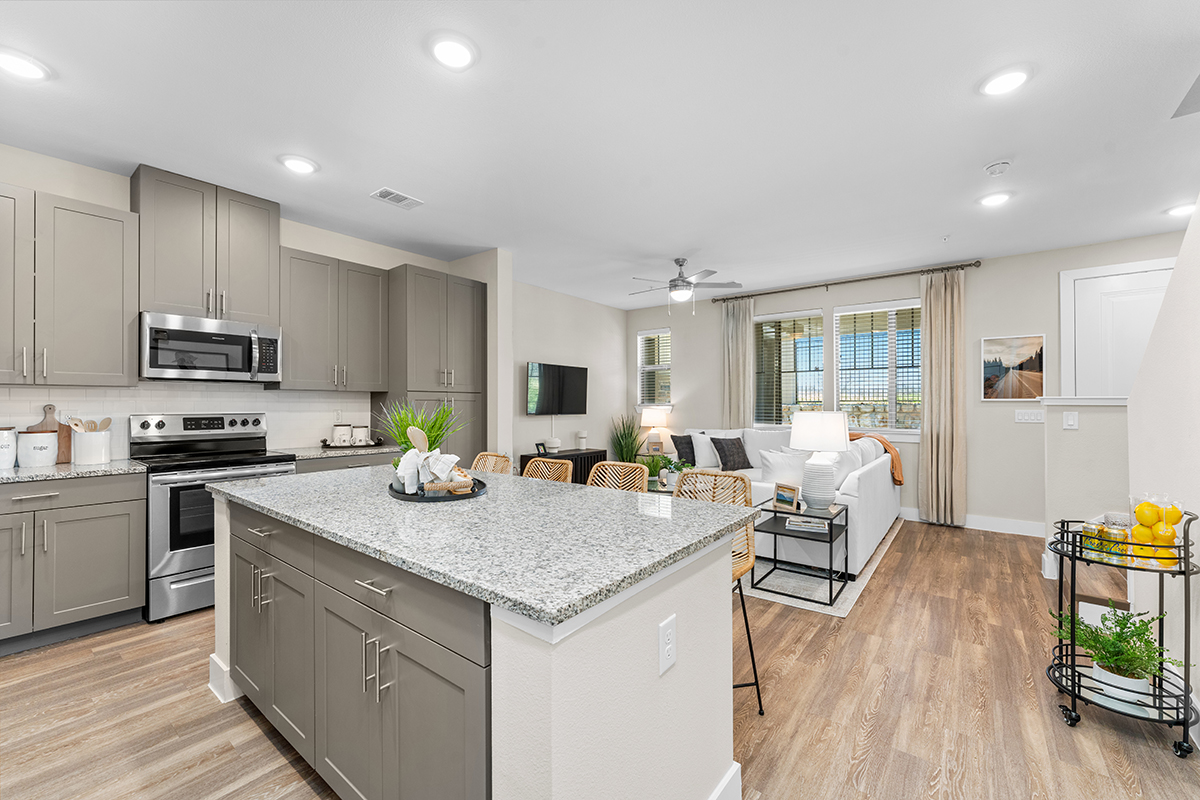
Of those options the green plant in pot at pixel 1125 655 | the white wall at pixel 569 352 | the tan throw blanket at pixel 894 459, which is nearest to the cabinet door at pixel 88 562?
the white wall at pixel 569 352

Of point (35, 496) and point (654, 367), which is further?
point (654, 367)

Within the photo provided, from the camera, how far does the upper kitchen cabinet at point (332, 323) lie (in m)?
3.82

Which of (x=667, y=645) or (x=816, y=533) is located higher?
(x=667, y=645)

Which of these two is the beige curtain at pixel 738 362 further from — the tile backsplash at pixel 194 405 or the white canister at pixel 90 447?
the white canister at pixel 90 447

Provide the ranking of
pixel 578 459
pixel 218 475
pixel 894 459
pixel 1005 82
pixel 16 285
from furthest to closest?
pixel 578 459 < pixel 894 459 < pixel 218 475 < pixel 16 285 < pixel 1005 82

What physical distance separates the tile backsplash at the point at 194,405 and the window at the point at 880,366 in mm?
5132

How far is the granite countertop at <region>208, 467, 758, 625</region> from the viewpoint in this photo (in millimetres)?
1026

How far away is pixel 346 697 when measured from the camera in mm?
1459

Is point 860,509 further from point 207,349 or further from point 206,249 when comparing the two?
point 206,249

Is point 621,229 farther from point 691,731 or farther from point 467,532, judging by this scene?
point 691,731

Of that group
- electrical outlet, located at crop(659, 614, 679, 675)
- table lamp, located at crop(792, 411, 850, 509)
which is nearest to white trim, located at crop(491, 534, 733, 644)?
electrical outlet, located at crop(659, 614, 679, 675)

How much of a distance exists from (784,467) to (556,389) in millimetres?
3168

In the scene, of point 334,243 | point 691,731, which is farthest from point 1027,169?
point 334,243

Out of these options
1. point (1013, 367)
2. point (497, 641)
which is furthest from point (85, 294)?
point (1013, 367)
